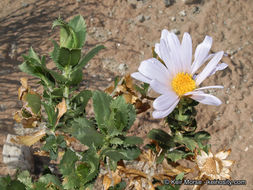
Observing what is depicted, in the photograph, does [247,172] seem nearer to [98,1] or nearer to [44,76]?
[44,76]

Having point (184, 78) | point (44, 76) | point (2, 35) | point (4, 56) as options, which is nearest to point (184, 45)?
point (184, 78)

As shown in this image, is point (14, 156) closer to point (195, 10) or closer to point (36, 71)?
point (36, 71)

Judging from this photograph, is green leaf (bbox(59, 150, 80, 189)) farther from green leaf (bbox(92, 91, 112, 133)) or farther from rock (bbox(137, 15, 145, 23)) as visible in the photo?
rock (bbox(137, 15, 145, 23))

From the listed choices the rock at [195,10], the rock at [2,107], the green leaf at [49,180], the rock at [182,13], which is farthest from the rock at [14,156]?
the rock at [195,10]

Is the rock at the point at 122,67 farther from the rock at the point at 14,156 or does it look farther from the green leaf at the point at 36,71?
the green leaf at the point at 36,71

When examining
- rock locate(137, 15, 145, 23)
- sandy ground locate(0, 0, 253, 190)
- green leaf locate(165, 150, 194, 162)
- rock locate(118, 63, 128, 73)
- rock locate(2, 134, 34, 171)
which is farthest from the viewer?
rock locate(137, 15, 145, 23)

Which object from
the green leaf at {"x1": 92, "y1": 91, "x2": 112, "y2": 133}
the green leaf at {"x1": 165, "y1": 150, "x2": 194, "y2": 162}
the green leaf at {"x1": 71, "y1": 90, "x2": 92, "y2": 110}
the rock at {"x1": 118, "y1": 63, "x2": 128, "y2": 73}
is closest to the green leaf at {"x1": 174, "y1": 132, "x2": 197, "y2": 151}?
the green leaf at {"x1": 165, "y1": 150, "x2": 194, "y2": 162}

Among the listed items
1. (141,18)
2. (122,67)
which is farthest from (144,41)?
(122,67)
